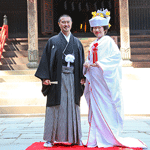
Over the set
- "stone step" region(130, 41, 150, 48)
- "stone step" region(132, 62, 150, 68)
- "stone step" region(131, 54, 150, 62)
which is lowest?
"stone step" region(132, 62, 150, 68)

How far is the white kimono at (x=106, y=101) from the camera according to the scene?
137 inches

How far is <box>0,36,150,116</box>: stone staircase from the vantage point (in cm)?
638

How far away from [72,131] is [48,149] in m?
0.40

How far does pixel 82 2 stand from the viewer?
1340 cm

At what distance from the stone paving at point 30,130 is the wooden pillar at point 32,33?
382 centimetres

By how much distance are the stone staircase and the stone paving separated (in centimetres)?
45

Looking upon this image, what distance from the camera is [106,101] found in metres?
3.54

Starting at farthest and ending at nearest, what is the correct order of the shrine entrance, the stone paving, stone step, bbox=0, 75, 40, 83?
the shrine entrance
stone step, bbox=0, 75, 40, 83
the stone paving

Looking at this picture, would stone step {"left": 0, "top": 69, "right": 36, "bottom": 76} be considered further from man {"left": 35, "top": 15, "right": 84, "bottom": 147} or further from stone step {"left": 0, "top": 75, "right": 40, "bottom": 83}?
man {"left": 35, "top": 15, "right": 84, "bottom": 147}

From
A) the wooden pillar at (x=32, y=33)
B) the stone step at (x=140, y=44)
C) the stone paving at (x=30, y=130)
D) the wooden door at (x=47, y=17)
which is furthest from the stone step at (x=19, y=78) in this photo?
the stone step at (x=140, y=44)

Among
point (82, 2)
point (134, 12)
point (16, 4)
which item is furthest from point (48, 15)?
point (134, 12)

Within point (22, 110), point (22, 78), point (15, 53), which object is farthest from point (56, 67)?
point (15, 53)

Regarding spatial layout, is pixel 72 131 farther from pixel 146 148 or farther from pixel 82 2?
pixel 82 2

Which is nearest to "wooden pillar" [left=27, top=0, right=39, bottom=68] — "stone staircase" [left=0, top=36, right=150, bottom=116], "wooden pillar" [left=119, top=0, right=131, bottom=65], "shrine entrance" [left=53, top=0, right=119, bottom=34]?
"stone staircase" [left=0, top=36, right=150, bottom=116]
